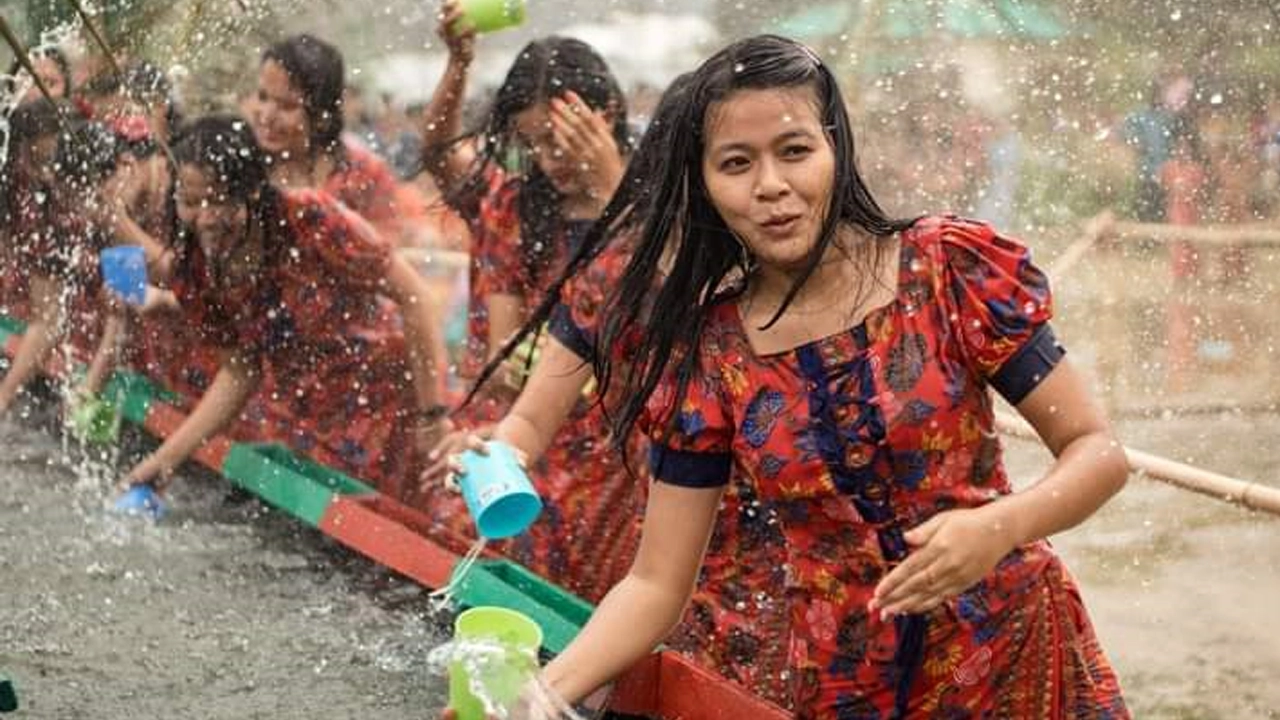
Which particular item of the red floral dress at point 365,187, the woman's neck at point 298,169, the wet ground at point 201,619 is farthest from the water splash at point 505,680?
the red floral dress at point 365,187

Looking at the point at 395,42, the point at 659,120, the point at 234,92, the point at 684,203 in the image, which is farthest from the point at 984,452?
the point at 395,42

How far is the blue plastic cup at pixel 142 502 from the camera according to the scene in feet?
19.9

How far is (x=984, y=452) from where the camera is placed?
255cm

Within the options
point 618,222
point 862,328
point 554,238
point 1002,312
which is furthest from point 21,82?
point 1002,312

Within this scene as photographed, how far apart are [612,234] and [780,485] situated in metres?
1.60

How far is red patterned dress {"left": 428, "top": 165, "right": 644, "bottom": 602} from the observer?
4.74 meters

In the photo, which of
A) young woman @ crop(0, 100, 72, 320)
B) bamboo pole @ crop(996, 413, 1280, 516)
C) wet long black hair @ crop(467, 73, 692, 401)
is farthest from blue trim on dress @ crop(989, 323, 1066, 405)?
young woman @ crop(0, 100, 72, 320)

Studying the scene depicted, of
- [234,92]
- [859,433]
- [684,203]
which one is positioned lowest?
[234,92]

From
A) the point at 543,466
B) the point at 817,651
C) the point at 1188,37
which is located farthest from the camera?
the point at 1188,37

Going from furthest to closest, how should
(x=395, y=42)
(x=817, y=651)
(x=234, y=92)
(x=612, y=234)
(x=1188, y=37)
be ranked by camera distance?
1. (x=395, y=42)
2. (x=1188, y=37)
3. (x=234, y=92)
4. (x=612, y=234)
5. (x=817, y=651)

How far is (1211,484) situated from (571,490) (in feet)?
5.07

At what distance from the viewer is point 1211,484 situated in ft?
15.6

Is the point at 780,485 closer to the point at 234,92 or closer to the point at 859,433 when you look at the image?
the point at 859,433

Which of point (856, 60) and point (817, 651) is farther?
point (856, 60)
